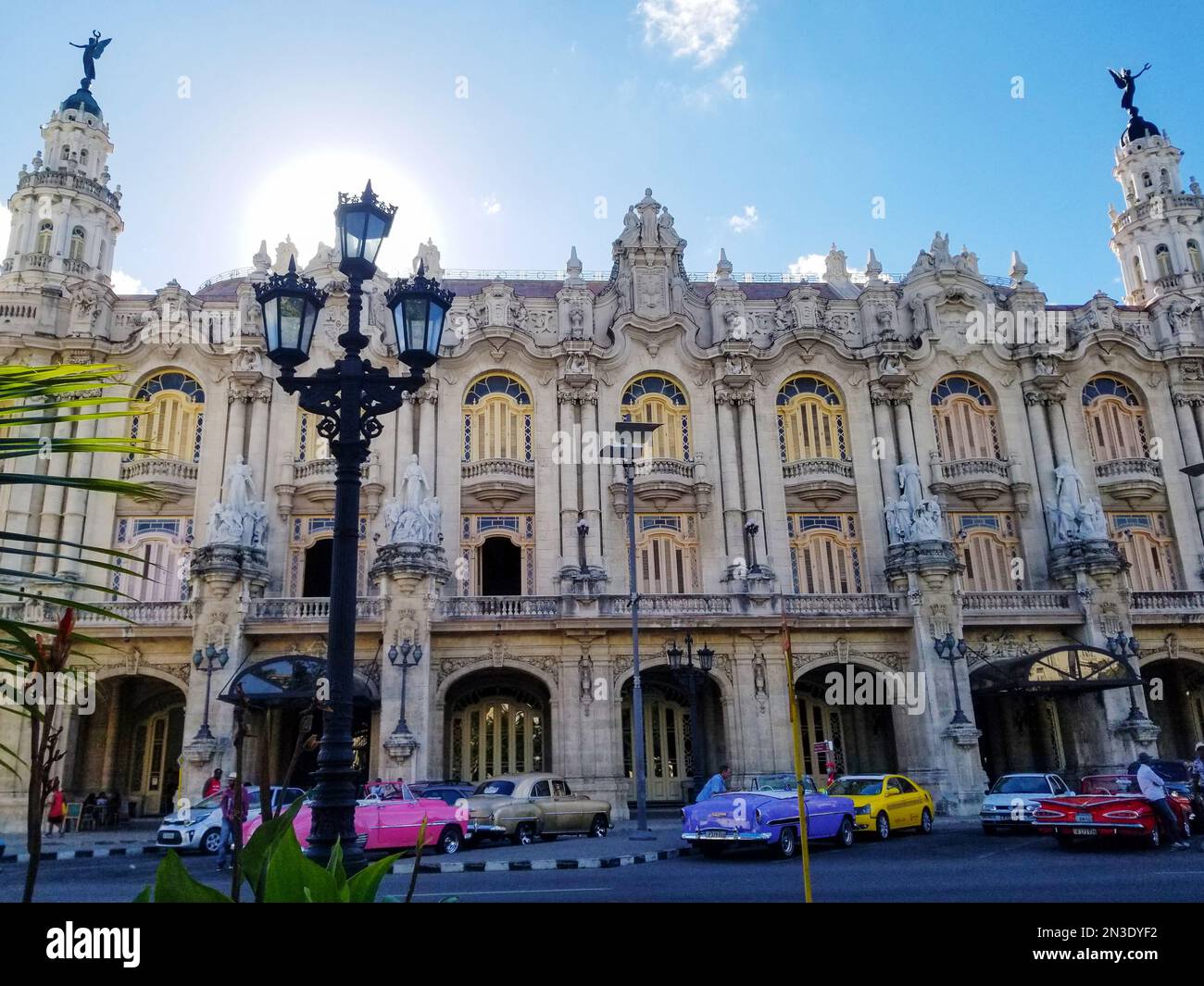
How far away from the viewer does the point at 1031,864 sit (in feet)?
45.6

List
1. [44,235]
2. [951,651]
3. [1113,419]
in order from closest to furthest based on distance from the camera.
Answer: [951,651]
[1113,419]
[44,235]

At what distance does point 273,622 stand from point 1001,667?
73.3 ft

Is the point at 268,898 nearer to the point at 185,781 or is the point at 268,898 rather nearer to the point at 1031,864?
the point at 1031,864

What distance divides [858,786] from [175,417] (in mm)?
A: 25040

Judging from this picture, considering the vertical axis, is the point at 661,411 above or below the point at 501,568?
above

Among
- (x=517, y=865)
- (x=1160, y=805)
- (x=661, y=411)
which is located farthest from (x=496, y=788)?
(x=661, y=411)

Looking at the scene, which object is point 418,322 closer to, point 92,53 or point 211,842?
point 211,842

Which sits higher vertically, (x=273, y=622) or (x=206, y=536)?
(x=206, y=536)

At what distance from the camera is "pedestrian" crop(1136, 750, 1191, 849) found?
1566 cm

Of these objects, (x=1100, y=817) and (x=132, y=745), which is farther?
(x=132, y=745)

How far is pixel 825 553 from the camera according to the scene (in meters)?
30.6

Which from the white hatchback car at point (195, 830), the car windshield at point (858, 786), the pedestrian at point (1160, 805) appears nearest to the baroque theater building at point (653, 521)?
the car windshield at point (858, 786)

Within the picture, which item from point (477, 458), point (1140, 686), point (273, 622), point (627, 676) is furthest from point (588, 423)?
point (1140, 686)

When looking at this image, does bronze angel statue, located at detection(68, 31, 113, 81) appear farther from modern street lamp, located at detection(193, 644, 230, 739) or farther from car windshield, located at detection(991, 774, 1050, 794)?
car windshield, located at detection(991, 774, 1050, 794)
